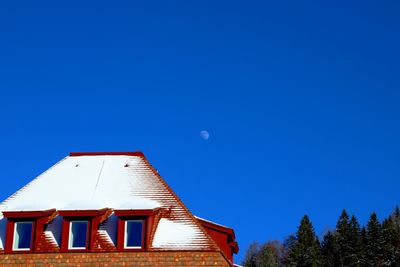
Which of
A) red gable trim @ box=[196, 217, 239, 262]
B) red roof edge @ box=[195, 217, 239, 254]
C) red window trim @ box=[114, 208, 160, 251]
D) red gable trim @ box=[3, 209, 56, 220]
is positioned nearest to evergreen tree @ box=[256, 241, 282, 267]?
red roof edge @ box=[195, 217, 239, 254]

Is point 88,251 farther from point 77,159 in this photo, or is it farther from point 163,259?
point 77,159

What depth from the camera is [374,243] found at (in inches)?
4683

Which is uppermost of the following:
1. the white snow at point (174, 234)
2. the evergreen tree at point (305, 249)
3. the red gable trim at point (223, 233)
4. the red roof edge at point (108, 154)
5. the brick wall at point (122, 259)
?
the evergreen tree at point (305, 249)

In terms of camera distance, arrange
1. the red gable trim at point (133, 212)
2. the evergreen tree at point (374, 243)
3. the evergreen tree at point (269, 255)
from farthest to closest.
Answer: the evergreen tree at point (269, 255), the evergreen tree at point (374, 243), the red gable trim at point (133, 212)

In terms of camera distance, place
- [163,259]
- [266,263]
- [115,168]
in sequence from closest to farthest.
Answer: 1. [163,259]
2. [115,168]
3. [266,263]

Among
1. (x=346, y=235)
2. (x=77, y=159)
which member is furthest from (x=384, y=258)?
(x=77, y=159)

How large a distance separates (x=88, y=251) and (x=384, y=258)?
89660 millimetres

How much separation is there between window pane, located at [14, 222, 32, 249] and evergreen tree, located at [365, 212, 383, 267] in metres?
87.8

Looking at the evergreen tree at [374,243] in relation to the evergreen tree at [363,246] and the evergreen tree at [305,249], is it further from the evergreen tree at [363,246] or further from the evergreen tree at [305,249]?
the evergreen tree at [305,249]

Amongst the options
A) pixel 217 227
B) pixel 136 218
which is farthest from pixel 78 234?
pixel 217 227

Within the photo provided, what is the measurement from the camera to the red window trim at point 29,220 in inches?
1404

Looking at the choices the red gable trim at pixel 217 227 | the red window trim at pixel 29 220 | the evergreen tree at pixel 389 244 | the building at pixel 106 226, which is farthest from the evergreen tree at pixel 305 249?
the red window trim at pixel 29 220

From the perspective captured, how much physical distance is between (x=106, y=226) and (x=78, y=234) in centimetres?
138

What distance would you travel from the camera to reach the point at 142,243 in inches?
1375
